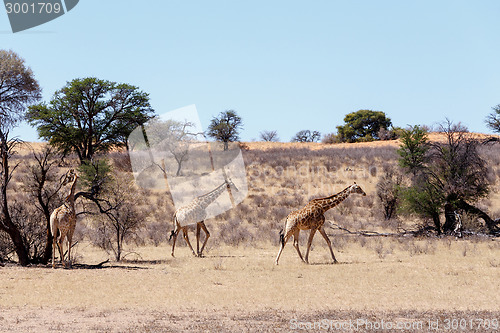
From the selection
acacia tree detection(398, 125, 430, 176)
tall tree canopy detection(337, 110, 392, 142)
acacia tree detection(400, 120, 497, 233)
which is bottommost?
acacia tree detection(400, 120, 497, 233)

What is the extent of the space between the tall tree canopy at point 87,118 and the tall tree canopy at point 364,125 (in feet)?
107

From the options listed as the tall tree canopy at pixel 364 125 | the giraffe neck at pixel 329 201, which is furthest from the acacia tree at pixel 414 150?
the tall tree canopy at pixel 364 125

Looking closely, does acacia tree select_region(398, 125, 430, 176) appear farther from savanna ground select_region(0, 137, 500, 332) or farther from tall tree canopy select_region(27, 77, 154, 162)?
tall tree canopy select_region(27, 77, 154, 162)

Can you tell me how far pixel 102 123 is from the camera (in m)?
39.4

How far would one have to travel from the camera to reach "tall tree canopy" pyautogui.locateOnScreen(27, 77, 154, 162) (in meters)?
37.9

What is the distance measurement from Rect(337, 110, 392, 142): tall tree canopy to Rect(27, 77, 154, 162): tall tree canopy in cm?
3272

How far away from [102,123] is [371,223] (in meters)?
21.9

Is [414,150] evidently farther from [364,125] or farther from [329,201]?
[364,125]

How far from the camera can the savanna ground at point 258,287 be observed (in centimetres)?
895

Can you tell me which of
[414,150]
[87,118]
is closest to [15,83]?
[87,118]

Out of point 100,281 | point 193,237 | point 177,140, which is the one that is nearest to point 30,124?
point 177,140

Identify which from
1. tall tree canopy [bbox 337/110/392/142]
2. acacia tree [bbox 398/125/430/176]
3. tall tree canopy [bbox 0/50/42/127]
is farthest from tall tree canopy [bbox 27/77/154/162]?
tall tree canopy [bbox 337/110/392/142]

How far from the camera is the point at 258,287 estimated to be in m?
12.1

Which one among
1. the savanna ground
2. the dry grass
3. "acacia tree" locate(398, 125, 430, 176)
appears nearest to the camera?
the savanna ground
